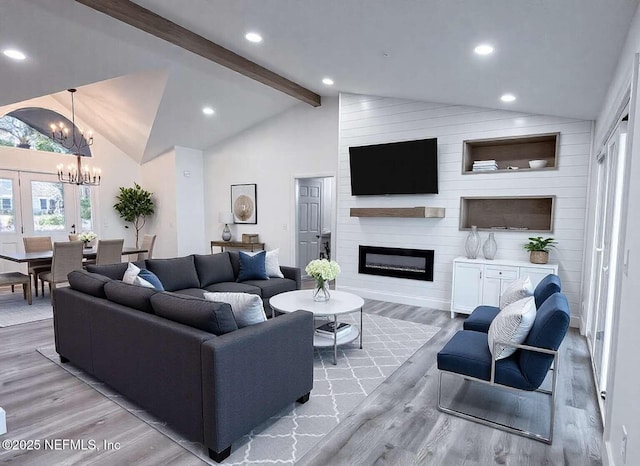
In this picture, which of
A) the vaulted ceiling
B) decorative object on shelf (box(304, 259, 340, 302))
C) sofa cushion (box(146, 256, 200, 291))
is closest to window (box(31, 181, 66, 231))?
the vaulted ceiling

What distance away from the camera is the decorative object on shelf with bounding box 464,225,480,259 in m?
4.83

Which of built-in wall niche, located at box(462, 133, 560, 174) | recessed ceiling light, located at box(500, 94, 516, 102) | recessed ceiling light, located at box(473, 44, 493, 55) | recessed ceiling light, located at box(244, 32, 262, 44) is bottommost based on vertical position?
built-in wall niche, located at box(462, 133, 560, 174)

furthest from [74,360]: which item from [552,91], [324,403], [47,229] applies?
[47,229]

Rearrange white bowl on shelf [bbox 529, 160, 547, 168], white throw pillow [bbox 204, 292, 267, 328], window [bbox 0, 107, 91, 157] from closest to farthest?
white throw pillow [bbox 204, 292, 267, 328], white bowl on shelf [bbox 529, 160, 547, 168], window [bbox 0, 107, 91, 157]

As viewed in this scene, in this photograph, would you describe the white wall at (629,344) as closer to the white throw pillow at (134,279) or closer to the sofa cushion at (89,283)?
the white throw pillow at (134,279)

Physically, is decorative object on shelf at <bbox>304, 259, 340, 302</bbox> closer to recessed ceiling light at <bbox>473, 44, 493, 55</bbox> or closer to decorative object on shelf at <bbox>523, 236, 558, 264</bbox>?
recessed ceiling light at <bbox>473, 44, 493, 55</bbox>

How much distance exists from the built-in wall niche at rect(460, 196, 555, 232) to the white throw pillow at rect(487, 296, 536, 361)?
268 cm

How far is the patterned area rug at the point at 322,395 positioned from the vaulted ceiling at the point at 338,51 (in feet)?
9.32

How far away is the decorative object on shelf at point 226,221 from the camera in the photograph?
26.0ft

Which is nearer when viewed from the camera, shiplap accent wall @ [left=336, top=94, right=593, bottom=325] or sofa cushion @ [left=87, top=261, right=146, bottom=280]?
sofa cushion @ [left=87, top=261, right=146, bottom=280]

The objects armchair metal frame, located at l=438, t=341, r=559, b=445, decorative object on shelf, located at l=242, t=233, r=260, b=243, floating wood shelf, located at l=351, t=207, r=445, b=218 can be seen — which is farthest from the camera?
decorative object on shelf, located at l=242, t=233, r=260, b=243

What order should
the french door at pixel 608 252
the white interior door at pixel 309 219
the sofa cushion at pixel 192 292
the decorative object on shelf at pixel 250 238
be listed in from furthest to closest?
1. the decorative object on shelf at pixel 250 238
2. the white interior door at pixel 309 219
3. the sofa cushion at pixel 192 292
4. the french door at pixel 608 252

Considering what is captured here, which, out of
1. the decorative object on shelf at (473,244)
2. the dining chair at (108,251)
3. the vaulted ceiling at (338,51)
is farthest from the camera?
the dining chair at (108,251)

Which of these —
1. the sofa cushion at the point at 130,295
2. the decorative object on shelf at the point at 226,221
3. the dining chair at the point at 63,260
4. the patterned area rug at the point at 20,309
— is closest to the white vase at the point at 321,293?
the sofa cushion at the point at 130,295
